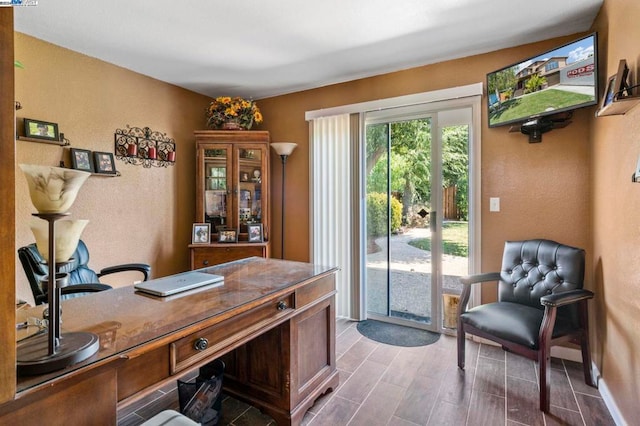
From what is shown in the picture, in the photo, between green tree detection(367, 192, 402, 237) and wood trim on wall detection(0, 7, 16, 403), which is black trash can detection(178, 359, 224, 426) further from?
green tree detection(367, 192, 402, 237)

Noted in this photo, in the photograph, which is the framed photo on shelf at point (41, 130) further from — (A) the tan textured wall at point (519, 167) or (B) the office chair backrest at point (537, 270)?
(B) the office chair backrest at point (537, 270)

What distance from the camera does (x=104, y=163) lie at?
9.74 feet

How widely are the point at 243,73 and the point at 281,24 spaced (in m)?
1.06

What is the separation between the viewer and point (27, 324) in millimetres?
1040

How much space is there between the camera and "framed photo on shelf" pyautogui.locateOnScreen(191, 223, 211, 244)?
11.6 feet

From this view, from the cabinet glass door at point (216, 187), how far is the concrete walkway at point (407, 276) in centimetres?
175

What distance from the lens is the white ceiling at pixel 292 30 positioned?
2182mm

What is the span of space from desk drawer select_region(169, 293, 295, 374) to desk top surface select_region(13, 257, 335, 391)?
0.17 feet

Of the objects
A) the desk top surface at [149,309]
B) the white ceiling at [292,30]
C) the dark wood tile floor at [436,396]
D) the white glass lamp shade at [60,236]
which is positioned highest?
the white ceiling at [292,30]

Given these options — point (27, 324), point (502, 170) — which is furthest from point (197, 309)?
point (502, 170)

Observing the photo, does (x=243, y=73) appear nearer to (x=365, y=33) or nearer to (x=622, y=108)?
(x=365, y=33)

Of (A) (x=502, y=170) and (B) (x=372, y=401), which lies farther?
(A) (x=502, y=170)

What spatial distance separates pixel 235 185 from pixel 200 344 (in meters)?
2.66

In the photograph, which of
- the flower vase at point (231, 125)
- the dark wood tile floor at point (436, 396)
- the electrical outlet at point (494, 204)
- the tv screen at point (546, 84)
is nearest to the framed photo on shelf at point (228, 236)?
the flower vase at point (231, 125)
